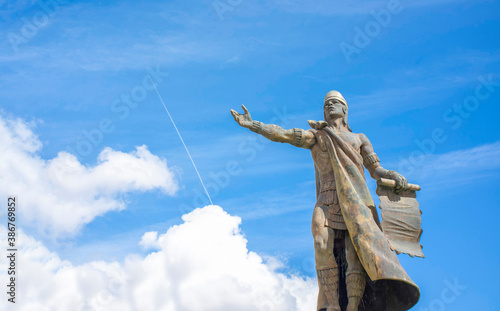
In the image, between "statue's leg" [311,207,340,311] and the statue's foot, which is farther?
"statue's leg" [311,207,340,311]

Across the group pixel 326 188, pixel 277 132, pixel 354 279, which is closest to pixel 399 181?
pixel 326 188

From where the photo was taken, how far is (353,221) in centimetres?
1084

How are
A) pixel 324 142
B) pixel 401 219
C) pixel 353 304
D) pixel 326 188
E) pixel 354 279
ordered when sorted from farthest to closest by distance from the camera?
pixel 324 142 → pixel 326 188 → pixel 401 219 → pixel 354 279 → pixel 353 304

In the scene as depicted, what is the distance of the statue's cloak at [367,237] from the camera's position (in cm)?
1047

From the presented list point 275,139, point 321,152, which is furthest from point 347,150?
point 275,139

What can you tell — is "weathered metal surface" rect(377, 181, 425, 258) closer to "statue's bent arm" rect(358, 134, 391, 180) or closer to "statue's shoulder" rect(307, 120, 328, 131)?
"statue's bent arm" rect(358, 134, 391, 180)

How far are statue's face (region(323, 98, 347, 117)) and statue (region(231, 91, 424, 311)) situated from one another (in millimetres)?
19

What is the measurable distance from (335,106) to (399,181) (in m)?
1.85

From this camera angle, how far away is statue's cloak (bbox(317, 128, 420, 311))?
10.5 metres

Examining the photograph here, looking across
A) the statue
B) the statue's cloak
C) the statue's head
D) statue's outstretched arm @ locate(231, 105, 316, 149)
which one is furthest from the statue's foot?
the statue's head

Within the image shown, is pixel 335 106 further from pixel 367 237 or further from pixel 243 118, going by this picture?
pixel 367 237

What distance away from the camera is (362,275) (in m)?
10.8

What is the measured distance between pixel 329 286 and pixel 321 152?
2.45m

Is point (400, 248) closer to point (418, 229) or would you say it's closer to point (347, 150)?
point (418, 229)
